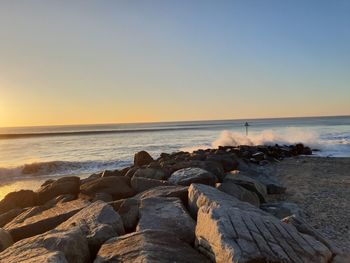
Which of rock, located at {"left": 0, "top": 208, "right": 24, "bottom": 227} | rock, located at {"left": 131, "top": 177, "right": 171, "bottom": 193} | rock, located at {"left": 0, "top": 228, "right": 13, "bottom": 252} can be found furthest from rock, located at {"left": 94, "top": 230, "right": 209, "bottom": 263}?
rock, located at {"left": 0, "top": 208, "right": 24, "bottom": 227}

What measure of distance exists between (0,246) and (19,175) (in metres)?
14.9

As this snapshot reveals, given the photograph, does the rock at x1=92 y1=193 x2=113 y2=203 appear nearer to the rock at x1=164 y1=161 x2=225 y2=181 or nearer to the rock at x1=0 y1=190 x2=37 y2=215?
the rock at x1=164 y1=161 x2=225 y2=181

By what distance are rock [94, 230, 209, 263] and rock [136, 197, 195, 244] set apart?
40cm

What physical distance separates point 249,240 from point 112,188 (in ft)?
14.1

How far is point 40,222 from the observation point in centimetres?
614

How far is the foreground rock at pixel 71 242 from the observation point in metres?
4.03

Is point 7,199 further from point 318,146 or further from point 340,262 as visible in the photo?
point 318,146

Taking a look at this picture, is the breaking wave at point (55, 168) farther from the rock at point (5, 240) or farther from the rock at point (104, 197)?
the rock at point (5, 240)

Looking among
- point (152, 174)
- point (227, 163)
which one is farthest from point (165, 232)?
point (227, 163)

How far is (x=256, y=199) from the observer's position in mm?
8016

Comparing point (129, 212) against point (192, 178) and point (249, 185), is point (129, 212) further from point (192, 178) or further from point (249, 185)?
point (249, 185)

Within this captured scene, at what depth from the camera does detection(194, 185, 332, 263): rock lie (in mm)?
3777

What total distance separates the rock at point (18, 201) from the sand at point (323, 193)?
5711 millimetres

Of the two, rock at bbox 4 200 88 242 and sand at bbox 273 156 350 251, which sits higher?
rock at bbox 4 200 88 242
